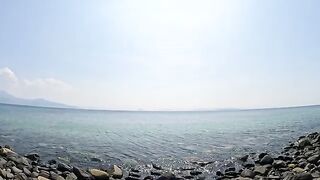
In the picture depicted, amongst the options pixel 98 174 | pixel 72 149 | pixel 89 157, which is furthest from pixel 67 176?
pixel 72 149

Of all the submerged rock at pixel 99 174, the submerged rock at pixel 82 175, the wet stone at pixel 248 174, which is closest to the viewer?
the submerged rock at pixel 82 175

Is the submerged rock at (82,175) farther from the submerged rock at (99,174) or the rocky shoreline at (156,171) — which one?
the submerged rock at (99,174)

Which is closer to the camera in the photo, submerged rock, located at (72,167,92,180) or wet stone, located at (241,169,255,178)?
submerged rock, located at (72,167,92,180)

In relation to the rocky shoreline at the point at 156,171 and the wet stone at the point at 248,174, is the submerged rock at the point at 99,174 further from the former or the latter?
the wet stone at the point at 248,174

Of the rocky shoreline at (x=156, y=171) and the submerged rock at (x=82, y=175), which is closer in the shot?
the rocky shoreline at (x=156, y=171)

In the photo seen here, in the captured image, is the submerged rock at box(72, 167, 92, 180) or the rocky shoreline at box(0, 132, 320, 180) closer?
the rocky shoreline at box(0, 132, 320, 180)

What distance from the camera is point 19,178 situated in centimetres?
1144

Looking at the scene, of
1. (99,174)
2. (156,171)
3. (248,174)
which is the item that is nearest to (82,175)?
(99,174)

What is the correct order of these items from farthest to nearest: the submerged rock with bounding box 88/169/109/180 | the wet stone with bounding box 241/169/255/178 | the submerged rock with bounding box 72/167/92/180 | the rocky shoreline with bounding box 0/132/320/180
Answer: the wet stone with bounding box 241/169/255/178, the submerged rock with bounding box 88/169/109/180, the submerged rock with bounding box 72/167/92/180, the rocky shoreline with bounding box 0/132/320/180

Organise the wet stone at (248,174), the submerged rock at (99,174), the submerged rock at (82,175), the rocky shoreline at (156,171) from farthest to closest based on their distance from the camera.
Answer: the wet stone at (248,174)
the submerged rock at (99,174)
the submerged rock at (82,175)
the rocky shoreline at (156,171)

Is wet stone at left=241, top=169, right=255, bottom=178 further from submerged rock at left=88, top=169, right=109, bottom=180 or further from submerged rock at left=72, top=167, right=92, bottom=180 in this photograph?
submerged rock at left=72, top=167, right=92, bottom=180

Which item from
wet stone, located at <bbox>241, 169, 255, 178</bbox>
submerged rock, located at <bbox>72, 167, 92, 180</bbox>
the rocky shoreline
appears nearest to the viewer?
the rocky shoreline

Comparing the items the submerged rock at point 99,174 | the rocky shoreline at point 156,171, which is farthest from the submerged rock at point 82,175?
the submerged rock at point 99,174

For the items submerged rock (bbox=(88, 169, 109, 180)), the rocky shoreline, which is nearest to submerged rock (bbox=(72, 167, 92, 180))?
the rocky shoreline
